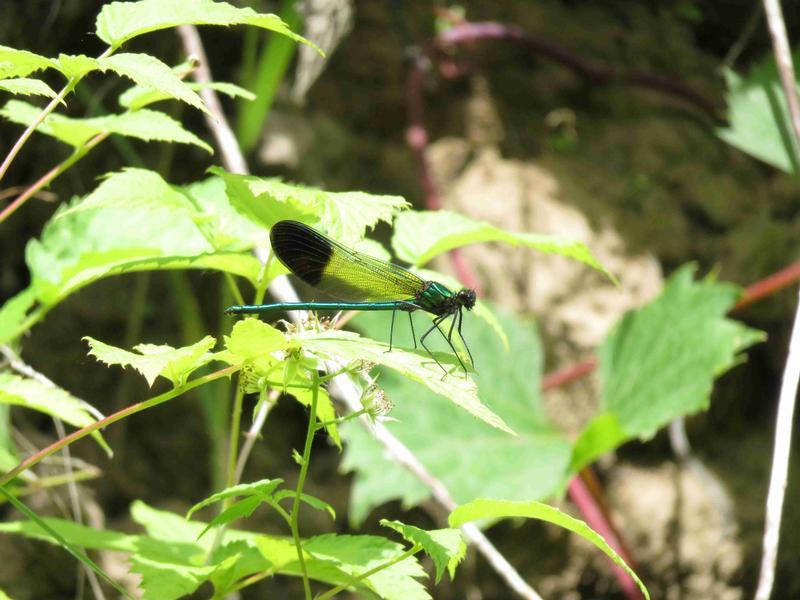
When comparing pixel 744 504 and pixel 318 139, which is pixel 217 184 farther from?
pixel 744 504

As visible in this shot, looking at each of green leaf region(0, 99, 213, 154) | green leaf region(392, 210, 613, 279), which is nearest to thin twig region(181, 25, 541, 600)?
green leaf region(0, 99, 213, 154)

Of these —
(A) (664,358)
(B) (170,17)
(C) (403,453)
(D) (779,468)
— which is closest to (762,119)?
(A) (664,358)

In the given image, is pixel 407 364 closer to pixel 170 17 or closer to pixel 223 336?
pixel 223 336

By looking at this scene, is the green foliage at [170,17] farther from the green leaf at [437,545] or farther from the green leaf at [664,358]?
the green leaf at [664,358]

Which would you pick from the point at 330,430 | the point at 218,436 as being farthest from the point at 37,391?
the point at 218,436

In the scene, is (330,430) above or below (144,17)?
below
